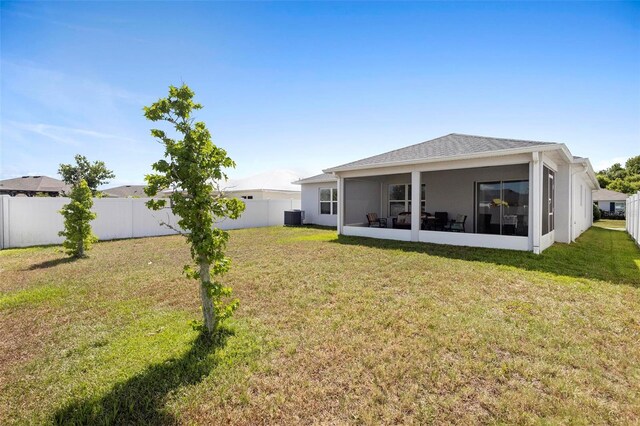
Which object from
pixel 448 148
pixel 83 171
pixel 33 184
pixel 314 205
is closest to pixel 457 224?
pixel 448 148

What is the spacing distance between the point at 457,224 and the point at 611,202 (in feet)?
120

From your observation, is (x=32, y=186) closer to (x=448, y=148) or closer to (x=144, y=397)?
(x=448, y=148)

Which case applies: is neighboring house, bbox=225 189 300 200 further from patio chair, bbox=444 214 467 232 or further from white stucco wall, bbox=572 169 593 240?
white stucco wall, bbox=572 169 593 240

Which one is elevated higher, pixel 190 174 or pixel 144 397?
pixel 190 174

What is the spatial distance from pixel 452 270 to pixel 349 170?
7069 mm

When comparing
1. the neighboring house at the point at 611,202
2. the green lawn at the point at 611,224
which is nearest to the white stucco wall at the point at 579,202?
the green lawn at the point at 611,224

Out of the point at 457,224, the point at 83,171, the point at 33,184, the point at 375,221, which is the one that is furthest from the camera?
→ the point at 83,171

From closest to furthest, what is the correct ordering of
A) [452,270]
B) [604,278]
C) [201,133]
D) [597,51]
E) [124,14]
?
[201,133] < [604,278] < [452,270] < [124,14] < [597,51]

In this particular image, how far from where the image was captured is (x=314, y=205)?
64.1 feet

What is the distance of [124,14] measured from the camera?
321 inches

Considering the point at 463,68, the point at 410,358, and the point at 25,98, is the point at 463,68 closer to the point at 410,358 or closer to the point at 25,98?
the point at 410,358

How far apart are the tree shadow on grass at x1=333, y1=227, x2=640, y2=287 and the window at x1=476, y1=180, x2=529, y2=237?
1457 millimetres

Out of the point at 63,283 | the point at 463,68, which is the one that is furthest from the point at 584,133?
the point at 63,283

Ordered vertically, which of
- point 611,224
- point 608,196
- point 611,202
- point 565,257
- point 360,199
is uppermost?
point 608,196
